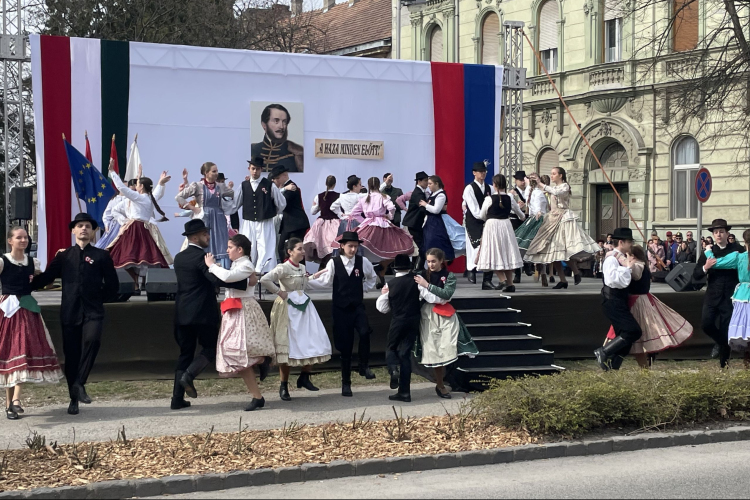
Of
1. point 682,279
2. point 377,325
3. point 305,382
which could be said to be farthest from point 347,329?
point 682,279

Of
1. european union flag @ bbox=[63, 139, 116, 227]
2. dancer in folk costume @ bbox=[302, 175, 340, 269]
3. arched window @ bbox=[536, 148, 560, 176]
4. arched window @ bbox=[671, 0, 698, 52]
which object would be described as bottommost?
dancer in folk costume @ bbox=[302, 175, 340, 269]

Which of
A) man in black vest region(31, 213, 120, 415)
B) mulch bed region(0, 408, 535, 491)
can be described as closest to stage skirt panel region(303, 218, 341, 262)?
man in black vest region(31, 213, 120, 415)

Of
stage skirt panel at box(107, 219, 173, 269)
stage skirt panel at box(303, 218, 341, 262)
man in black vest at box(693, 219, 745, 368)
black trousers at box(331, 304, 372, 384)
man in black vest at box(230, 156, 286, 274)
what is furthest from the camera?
stage skirt panel at box(303, 218, 341, 262)

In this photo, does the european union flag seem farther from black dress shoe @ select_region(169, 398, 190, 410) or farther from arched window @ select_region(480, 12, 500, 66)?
arched window @ select_region(480, 12, 500, 66)

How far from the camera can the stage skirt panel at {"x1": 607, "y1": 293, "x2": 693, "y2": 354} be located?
1079cm

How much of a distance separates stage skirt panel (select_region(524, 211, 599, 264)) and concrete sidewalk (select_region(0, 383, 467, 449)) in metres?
4.56

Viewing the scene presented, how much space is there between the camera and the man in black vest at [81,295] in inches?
374

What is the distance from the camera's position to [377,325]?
12.0 meters

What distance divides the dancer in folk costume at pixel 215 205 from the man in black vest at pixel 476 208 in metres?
3.40

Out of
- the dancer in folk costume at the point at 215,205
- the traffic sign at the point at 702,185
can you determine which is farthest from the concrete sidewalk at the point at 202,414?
the traffic sign at the point at 702,185

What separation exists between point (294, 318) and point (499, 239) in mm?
4827

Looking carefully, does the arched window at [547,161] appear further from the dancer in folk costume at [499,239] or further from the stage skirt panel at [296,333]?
the stage skirt panel at [296,333]

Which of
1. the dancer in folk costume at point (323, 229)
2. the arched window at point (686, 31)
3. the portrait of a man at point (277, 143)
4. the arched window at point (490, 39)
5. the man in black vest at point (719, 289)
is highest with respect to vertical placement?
the arched window at point (490, 39)

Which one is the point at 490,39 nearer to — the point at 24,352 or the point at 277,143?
the point at 277,143
